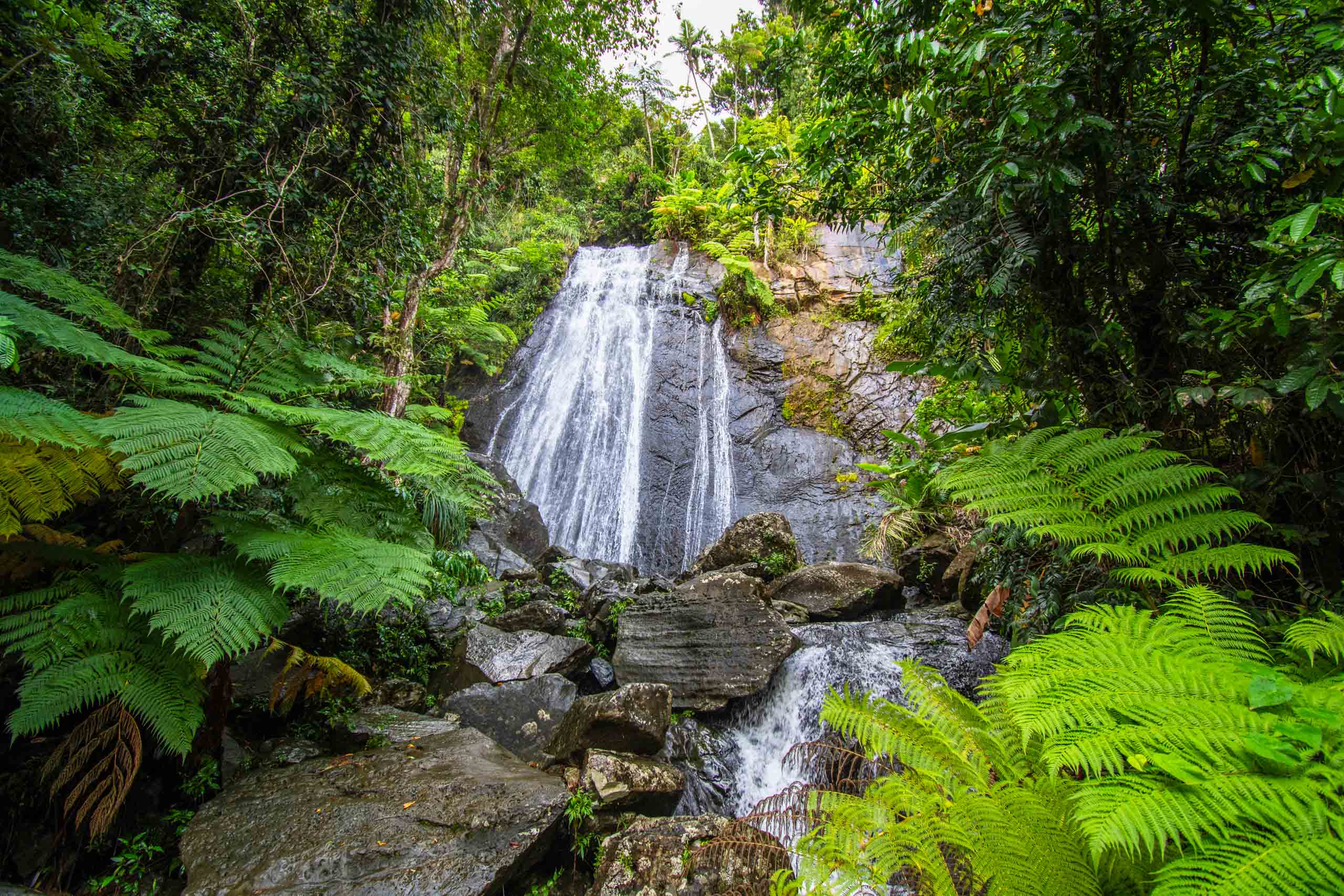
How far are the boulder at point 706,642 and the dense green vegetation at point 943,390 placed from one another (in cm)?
185

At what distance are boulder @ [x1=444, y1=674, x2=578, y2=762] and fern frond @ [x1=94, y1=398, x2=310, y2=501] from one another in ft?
9.43

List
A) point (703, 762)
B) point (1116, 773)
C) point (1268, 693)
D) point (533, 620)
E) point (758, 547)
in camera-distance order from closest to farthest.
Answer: point (1268, 693) < point (1116, 773) < point (703, 762) < point (533, 620) < point (758, 547)

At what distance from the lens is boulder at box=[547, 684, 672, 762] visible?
3490 mm

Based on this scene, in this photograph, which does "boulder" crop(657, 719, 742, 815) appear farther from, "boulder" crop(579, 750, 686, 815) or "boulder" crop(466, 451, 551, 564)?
"boulder" crop(466, 451, 551, 564)

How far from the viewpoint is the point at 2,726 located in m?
2.25

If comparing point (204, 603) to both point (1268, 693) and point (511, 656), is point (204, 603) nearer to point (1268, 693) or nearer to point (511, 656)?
point (511, 656)

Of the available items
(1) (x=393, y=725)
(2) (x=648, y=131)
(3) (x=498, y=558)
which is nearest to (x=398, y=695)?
(1) (x=393, y=725)

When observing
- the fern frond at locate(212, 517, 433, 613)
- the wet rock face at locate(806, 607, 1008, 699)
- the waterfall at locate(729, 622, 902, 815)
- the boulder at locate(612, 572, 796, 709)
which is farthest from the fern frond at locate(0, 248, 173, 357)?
the wet rock face at locate(806, 607, 1008, 699)

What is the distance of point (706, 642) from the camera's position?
4902 mm

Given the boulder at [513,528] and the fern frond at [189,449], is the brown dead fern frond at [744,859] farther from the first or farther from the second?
the boulder at [513,528]

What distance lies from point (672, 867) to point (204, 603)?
7.66 ft

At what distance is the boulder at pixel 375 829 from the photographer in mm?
2158

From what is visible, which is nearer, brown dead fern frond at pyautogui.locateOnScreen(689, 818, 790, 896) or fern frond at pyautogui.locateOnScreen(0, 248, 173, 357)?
fern frond at pyautogui.locateOnScreen(0, 248, 173, 357)

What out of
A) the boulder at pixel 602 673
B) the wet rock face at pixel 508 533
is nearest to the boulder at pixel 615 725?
the boulder at pixel 602 673
